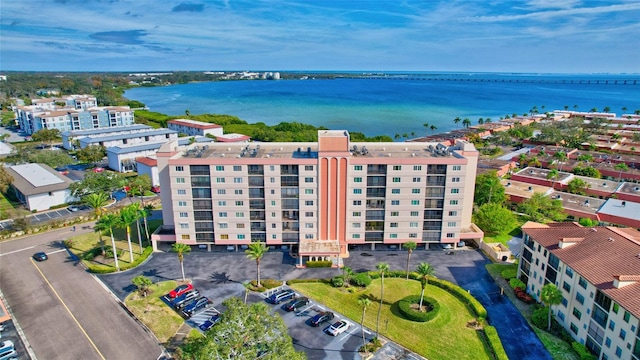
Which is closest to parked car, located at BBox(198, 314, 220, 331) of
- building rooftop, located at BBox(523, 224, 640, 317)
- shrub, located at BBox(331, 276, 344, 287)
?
shrub, located at BBox(331, 276, 344, 287)

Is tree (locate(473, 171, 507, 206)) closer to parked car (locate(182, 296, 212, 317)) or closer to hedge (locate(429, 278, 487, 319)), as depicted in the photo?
hedge (locate(429, 278, 487, 319))

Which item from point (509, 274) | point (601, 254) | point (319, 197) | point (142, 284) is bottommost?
point (509, 274)

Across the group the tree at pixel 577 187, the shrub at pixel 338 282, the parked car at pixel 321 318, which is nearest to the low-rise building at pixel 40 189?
the shrub at pixel 338 282

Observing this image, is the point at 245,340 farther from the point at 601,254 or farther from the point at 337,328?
the point at 601,254

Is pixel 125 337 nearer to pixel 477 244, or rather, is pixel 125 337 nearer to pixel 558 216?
pixel 477 244

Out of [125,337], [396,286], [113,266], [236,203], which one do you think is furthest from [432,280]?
[113,266]

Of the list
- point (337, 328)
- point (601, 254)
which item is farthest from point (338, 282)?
point (601, 254)
